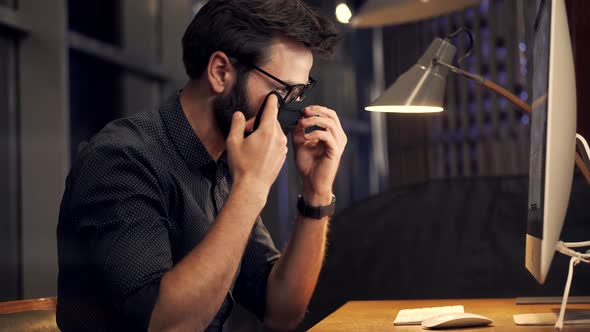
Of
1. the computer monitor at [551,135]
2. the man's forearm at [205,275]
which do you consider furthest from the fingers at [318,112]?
the computer monitor at [551,135]

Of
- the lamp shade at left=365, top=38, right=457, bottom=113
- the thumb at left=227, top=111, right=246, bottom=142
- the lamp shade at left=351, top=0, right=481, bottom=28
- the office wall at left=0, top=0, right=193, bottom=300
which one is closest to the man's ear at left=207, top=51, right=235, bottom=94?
the thumb at left=227, top=111, right=246, bottom=142

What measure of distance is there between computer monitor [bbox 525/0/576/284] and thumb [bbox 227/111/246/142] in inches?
22.5

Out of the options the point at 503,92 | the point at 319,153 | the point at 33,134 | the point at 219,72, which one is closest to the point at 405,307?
the point at 319,153

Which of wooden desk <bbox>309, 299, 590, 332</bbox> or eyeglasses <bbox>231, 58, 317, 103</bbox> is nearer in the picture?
wooden desk <bbox>309, 299, 590, 332</bbox>

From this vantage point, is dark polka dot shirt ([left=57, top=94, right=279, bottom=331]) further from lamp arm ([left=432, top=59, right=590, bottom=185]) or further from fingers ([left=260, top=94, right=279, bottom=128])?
lamp arm ([left=432, top=59, right=590, bottom=185])

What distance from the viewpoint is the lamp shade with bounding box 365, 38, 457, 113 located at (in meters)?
1.74

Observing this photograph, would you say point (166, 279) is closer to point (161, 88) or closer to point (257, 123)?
point (257, 123)

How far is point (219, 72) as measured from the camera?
166 centimetres

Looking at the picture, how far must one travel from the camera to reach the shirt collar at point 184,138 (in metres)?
1.59

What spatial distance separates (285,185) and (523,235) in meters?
2.97

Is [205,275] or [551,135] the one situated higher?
[551,135]

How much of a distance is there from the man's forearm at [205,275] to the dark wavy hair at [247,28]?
40 centimetres

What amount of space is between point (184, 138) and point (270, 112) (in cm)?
19

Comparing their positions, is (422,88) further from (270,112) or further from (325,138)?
(270,112)
